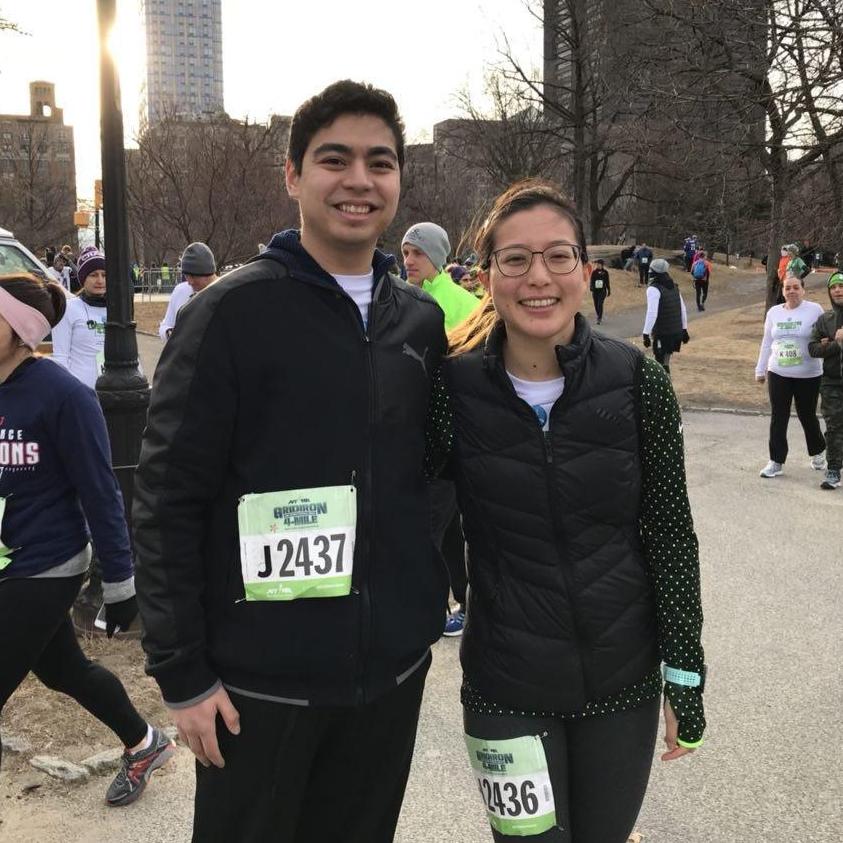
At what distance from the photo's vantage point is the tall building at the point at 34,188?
38.7 m

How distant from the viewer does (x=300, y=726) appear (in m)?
1.81

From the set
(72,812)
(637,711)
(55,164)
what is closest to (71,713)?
(72,812)

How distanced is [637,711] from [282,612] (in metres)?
0.90

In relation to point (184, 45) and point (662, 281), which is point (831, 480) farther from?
point (184, 45)

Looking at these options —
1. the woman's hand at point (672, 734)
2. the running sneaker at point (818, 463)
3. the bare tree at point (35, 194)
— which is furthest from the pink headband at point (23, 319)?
the bare tree at point (35, 194)

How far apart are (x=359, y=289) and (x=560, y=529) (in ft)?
2.38

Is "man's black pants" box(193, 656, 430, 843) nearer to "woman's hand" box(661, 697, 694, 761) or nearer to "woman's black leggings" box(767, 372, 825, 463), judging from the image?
"woman's hand" box(661, 697, 694, 761)

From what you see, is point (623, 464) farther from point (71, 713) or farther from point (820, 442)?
point (820, 442)

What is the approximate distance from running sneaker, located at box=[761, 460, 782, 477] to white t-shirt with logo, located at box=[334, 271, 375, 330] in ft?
23.1

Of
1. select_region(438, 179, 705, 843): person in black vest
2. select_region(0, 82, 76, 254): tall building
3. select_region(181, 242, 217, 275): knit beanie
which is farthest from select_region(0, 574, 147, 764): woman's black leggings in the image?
select_region(0, 82, 76, 254): tall building

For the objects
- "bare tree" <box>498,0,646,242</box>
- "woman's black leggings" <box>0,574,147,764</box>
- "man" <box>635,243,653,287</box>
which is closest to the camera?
"woman's black leggings" <box>0,574,147,764</box>

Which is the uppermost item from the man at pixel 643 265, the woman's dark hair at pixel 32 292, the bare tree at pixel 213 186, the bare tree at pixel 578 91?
the bare tree at pixel 578 91

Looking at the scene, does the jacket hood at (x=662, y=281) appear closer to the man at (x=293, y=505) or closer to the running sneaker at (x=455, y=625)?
the running sneaker at (x=455, y=625)

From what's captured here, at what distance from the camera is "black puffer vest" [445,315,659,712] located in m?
1.93
